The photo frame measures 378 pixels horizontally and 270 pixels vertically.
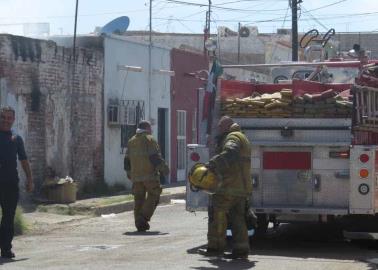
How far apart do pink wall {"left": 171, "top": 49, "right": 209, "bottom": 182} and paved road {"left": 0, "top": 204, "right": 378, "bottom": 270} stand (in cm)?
975

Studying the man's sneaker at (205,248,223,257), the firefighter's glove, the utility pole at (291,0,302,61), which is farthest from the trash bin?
the utility pole at (291,0,302,61)

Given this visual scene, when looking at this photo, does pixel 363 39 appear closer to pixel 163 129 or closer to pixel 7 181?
pixel 163 129

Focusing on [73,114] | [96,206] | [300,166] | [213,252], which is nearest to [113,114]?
[73,114]

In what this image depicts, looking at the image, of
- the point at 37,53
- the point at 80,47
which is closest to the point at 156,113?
the point at 80,47

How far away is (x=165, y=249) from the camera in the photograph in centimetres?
1147

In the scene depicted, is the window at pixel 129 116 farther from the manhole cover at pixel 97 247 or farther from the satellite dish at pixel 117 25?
the manhole cover at pixel 97 247

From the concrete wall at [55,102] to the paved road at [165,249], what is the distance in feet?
10.5

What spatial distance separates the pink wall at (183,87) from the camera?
25125 millimetres

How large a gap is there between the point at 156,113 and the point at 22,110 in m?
6.94

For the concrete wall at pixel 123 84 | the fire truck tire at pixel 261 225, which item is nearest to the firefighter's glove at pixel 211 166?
the fire truck tire at pixel 261 225

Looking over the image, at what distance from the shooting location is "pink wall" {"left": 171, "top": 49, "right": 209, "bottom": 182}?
25125 mm

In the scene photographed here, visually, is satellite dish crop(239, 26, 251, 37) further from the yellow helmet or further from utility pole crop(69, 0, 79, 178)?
the yellow helmet

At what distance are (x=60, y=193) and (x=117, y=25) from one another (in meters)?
8.12

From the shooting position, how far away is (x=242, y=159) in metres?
10.4
